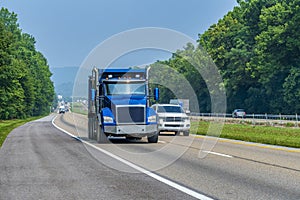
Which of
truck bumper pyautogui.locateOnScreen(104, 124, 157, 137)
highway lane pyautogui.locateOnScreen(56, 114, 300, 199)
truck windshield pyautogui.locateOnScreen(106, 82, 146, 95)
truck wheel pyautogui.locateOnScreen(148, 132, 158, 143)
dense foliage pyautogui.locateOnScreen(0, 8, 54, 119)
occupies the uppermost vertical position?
dense foliage pyautogui.locateOnScreen(0, 8, 54, 119)

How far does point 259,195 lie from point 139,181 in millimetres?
2899

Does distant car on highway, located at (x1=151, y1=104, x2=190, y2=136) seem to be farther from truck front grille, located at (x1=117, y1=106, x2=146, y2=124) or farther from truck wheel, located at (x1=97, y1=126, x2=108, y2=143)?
truck front grille, located at (x1=117, y1=106, x2=146, y2=124)

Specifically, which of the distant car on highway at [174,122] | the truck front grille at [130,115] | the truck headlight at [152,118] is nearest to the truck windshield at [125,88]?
the truck front grille at [130,115]

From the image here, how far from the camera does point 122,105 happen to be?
21.8 meters

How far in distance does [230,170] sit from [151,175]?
2.25 meters

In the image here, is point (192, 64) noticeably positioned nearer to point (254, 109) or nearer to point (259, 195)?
point (254, 109)

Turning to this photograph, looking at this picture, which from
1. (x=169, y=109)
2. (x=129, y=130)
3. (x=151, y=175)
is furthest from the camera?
(x=169, y=109)

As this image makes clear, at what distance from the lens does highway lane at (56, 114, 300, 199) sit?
9727mm

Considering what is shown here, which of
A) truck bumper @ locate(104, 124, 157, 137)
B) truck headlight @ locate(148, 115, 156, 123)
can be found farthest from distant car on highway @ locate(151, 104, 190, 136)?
truck bumper @ locate(104, 124, 157, 137)

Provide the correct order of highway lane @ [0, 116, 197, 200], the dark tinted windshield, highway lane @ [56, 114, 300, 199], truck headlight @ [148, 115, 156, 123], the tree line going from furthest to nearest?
the tree line → the dark tinted windshield → truck headlight @ [148, 115, 156, 123] → highway lane @ [56, 114, 300, 199] → highway lane @ [0, 116, 197, 200]

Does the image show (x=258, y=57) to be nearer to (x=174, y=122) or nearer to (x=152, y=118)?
(x=174, y=122)

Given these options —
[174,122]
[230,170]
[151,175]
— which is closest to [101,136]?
[174,122]

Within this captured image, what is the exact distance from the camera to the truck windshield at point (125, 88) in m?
23.0

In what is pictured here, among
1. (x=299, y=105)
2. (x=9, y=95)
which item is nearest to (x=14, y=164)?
(x=299, y=105)
